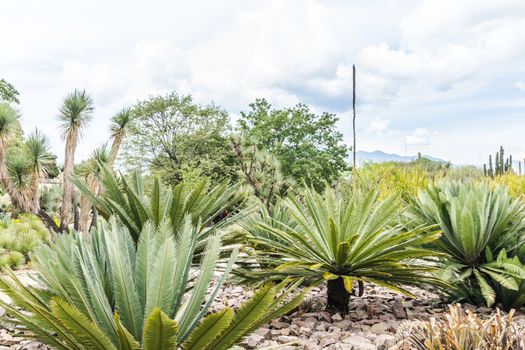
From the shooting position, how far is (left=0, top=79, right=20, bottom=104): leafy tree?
113 feet

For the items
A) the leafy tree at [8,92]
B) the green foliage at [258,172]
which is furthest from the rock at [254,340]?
the leafy tree at [8,92]

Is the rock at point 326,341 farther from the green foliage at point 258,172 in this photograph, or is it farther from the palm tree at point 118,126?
the palm tree at point 118,126

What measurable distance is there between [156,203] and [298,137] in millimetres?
22029

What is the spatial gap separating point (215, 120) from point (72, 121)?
1274 cm

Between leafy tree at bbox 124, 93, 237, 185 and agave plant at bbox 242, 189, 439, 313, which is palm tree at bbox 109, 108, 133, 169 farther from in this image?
agave plant at bbox 242, 189, 439, 313

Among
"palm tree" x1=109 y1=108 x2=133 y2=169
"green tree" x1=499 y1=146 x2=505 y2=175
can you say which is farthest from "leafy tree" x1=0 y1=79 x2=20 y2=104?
"green tree" x1=499 y1=146 x2=505 y2=175

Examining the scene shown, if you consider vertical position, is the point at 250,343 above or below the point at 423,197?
below

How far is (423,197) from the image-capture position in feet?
14.8

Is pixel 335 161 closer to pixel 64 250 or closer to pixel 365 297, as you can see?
pixel 365 297

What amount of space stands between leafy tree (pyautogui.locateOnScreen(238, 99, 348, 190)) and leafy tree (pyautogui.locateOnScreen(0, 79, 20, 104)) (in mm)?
20388

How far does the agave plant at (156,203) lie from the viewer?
3.40m

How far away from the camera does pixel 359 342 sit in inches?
116

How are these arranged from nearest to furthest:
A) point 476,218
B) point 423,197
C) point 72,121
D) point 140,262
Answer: point 140,262
point 476,218
point 423,197
point 72,121

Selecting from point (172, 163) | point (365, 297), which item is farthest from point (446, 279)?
point (172, 163)
